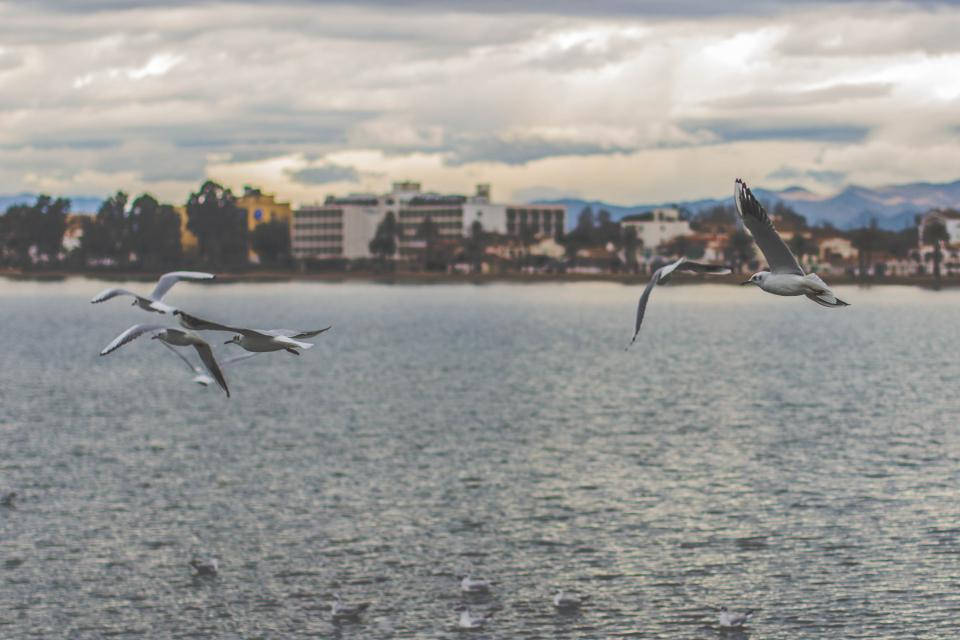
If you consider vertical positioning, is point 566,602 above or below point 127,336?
below

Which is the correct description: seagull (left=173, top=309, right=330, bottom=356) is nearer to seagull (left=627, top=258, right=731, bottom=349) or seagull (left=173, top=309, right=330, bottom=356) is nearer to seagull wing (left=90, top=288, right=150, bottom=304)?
seagull wing (left=90, top=288, right=150, bottom=304)

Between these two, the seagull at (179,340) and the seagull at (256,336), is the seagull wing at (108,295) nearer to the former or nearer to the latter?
the seagull at (179,340)

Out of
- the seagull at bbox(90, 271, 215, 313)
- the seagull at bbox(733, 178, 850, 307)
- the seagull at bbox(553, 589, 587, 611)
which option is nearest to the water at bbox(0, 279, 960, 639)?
the seagull at bbox(553, 589, 587, 611)

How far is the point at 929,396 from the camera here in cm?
14188

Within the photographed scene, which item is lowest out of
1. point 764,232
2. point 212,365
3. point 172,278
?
point 212,365

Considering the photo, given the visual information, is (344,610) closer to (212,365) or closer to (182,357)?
(182,357)

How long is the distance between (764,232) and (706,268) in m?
1.22

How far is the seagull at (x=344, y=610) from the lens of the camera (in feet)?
174

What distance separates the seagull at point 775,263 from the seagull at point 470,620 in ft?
138

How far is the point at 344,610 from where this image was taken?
53.3m

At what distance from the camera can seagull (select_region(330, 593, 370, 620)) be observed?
53031 mm

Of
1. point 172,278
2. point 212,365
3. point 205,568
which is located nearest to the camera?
point 212,365

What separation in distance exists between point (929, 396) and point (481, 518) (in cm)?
8335

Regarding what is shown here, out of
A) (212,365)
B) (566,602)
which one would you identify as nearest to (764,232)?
(212,365)
